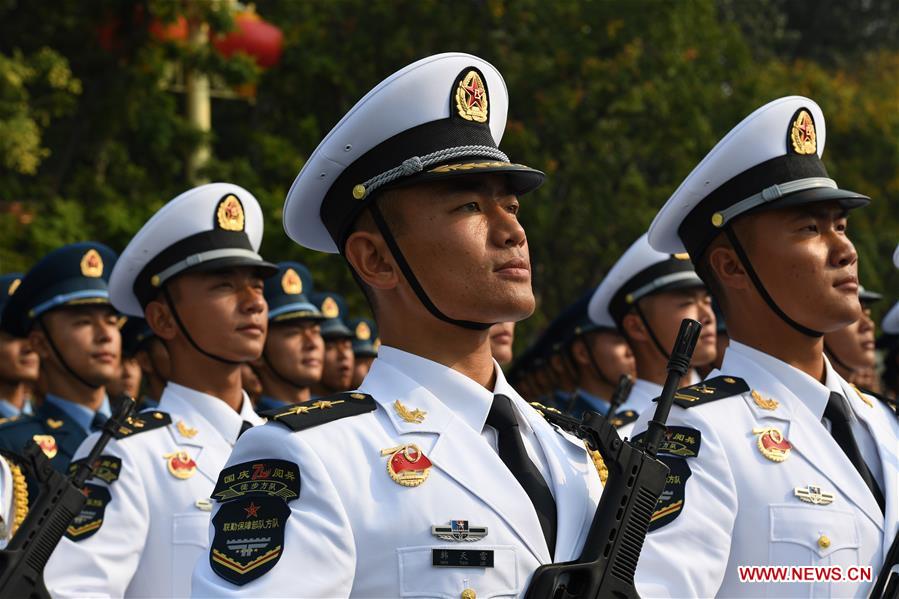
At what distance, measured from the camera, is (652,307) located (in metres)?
7.91

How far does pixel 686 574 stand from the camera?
3779 millimetres

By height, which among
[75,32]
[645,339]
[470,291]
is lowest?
[645,339]

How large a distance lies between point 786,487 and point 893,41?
42.1 metres

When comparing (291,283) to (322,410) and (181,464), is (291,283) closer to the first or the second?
(181,464)

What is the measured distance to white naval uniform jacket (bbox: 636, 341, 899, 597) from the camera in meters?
3.83

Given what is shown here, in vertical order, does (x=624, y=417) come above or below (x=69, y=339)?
below

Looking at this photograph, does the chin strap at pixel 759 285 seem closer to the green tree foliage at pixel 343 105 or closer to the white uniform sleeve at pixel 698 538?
the white uniform sleeve at pixel 698 538

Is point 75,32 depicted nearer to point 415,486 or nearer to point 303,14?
point 303,14

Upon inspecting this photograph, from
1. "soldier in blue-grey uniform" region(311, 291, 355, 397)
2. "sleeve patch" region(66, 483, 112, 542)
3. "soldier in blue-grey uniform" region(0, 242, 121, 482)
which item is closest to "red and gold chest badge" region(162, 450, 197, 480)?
"sleeve patch" region(66, 483, 112, 542)

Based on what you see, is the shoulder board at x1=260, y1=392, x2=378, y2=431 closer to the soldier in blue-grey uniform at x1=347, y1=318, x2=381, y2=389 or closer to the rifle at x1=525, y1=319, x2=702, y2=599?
the rifle at x1=525, y1=319, x2=702, y2=599

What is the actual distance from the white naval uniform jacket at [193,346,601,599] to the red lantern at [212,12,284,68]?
50.8 feet

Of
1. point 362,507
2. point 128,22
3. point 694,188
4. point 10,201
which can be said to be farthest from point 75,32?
point 362,507

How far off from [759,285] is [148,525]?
2.52 meters

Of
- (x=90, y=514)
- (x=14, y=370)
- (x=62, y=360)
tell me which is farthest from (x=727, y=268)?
(x=14, y=370)
